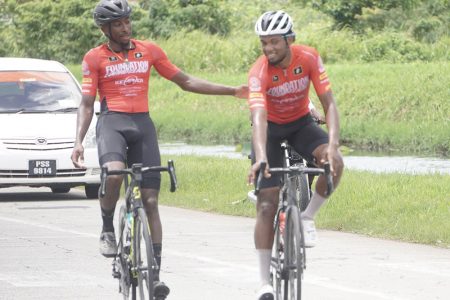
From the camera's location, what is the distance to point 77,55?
183 feet

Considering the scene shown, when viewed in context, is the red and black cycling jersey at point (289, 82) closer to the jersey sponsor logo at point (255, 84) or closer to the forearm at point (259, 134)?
the jersey sponsor logo at point (255, 84)

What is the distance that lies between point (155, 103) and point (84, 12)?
36.6 feet

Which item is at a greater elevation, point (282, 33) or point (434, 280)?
point (282, 33)

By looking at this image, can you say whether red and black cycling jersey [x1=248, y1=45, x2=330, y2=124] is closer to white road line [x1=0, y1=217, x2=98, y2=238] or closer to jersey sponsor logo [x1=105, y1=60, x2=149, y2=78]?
jersey sponsor logo [x1=105, y1=60, x2=149, y2=78]

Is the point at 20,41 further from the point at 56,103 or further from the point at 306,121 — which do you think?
the point at 306,121

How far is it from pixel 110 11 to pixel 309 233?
206 centimetres

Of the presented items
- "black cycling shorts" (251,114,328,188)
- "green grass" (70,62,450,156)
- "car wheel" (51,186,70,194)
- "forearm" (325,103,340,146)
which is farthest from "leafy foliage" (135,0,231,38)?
"forearm" (325,103,340,146)

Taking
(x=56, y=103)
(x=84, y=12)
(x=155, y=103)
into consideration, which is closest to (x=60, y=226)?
(x=56, y=103)

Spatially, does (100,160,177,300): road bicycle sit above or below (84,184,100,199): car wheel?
above

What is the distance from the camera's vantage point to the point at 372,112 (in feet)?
120

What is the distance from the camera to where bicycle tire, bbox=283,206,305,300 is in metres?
8.34

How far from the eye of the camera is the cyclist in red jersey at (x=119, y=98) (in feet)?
31.4

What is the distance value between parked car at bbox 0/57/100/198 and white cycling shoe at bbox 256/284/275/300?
Result: 30.4 ft

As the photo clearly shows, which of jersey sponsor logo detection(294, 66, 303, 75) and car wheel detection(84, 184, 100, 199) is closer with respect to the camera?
jersey sponsor logo detection(294, 66, 303, 75)
